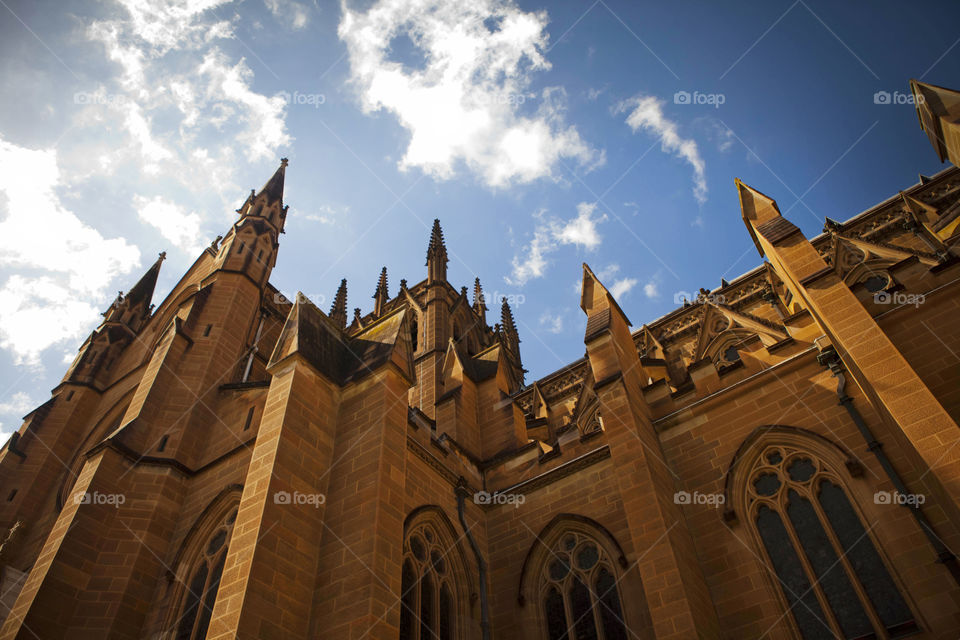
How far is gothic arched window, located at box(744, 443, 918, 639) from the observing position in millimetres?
8391

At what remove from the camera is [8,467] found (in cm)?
1636

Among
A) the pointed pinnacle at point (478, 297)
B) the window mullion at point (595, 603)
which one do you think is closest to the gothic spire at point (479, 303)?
the pointed pinnacle at point (478, 297)

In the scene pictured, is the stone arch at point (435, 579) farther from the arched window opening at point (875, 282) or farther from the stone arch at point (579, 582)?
the arched window opening at point (875, 282)

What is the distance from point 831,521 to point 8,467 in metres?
18.4

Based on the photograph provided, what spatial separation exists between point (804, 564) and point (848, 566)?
55 centimetres

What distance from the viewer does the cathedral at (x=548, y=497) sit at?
839 centimetres

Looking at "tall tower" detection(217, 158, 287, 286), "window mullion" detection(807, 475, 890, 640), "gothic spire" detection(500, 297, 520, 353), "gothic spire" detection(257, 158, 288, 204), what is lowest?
"window mullion" detection(807, 475, 890, 640)

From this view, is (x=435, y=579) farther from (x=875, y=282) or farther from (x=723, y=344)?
(x=875, y=282)

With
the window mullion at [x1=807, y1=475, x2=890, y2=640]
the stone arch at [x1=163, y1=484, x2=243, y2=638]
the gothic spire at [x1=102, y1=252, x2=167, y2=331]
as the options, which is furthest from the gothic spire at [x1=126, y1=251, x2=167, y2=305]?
the window mullion at [x1=807, y1=475, x2=890, y2=640]

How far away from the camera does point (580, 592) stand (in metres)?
10.9

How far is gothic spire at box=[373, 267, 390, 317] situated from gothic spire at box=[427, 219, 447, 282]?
14.1ft

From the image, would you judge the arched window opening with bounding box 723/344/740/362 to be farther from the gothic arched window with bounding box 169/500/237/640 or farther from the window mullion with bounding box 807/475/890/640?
the gothic arched window with bounding box 169/500/237/640

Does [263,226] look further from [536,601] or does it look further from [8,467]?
[536,601]

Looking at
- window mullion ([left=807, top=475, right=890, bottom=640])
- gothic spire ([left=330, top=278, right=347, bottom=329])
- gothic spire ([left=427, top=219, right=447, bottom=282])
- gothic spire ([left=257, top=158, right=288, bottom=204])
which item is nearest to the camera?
window mullion ([left=807, top=475, right=890, bottom=640])
